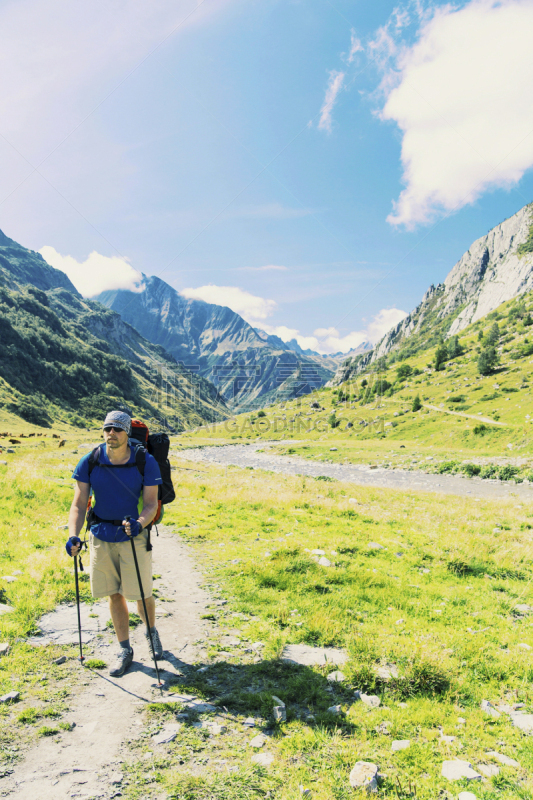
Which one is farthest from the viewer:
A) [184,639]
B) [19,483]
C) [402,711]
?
[19,483]

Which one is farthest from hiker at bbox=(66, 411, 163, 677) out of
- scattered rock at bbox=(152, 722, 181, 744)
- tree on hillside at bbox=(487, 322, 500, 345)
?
tree on hillside at bbox=(487, 322, 500, 345)

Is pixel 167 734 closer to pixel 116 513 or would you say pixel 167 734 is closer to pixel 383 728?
pixel 383 728

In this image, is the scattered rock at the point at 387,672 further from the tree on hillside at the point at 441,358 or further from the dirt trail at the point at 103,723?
the tree on hillside at the point at 441,358

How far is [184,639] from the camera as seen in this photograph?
7.33 metres

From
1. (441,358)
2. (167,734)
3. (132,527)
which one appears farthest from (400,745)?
(441,358)

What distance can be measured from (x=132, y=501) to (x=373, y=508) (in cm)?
1645

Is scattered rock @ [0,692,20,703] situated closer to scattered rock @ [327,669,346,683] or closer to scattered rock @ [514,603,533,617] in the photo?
scattered rock @ [327,669,346,683]

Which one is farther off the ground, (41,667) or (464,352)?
Answer: (464,352)

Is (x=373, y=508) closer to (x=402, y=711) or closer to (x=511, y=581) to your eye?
(x=511, y=581)

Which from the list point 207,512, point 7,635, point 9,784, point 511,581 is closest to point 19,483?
point 207,512

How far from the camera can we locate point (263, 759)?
14.6 feet

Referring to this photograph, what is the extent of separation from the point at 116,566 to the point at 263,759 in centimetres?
364

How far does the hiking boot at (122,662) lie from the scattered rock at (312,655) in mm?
2700

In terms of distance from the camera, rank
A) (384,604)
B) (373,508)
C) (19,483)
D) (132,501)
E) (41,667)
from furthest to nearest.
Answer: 1. (373,508)
2. (19,483)
3. (384,604)
4. (132,501)
5. (41,667)
